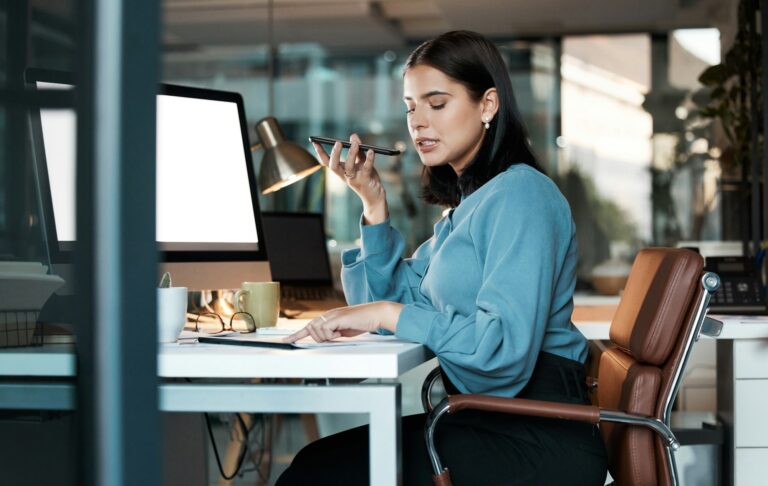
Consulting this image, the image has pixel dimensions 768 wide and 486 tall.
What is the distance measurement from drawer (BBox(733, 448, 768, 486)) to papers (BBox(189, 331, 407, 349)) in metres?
1.06

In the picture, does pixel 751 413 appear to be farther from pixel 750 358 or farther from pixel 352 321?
pixel 352 321

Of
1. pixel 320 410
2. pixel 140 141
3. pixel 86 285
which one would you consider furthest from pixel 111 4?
→ pixel 320 410

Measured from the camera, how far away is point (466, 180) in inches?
80.1

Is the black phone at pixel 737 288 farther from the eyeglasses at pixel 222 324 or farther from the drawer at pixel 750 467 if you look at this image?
the eyeglasses at pixel 222 324

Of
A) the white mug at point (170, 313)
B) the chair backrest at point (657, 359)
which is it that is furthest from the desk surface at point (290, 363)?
the chair backrest at point (657, 359)

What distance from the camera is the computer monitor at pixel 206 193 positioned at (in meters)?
2.26

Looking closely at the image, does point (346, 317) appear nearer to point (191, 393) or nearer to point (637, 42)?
point (191, 393)

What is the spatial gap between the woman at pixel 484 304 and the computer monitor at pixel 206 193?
0.38 meters

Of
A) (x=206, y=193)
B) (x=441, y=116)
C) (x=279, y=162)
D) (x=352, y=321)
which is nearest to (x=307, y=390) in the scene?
(x=352, y=321)

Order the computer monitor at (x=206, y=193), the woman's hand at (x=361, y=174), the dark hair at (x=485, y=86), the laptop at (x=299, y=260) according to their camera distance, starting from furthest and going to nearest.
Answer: the laptop at (x=299, y=260), the computer monitor at (x=206, y=193), the woman's hand at (x=361, y=174), the dark hair at (x=485, y=86)

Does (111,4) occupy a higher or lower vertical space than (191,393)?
higher

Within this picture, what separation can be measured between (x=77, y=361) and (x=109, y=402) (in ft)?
0.19

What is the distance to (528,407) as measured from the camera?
1.58 m

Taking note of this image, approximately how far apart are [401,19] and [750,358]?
18.0ft
